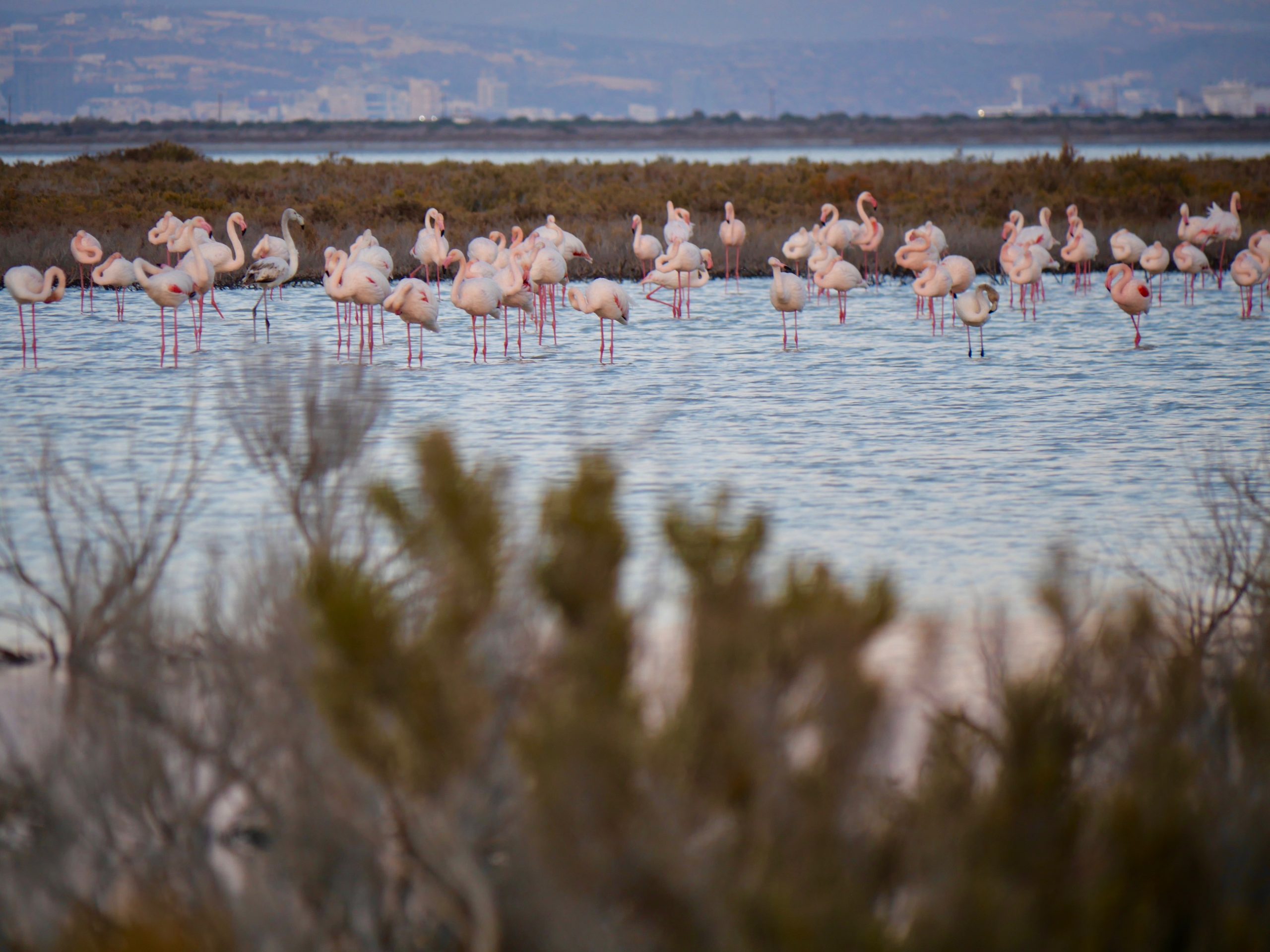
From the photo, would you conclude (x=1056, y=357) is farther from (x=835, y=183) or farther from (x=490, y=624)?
(x=835, y=183)

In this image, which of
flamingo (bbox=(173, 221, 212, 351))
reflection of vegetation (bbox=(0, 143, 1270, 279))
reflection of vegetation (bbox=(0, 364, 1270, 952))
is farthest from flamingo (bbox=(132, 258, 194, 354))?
reflection of vegetation (bbox=(0, 364, 1270, 952))

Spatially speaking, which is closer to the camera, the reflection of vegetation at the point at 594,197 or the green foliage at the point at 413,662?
the green foliage at the point at 413,662

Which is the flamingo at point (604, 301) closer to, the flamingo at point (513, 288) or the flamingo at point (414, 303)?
the flamingo at point (513, 288)

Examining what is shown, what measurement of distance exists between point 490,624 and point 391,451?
6.19 metres

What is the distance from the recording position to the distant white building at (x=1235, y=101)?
159m

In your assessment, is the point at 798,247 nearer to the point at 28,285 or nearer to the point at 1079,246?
the point at 1079,246

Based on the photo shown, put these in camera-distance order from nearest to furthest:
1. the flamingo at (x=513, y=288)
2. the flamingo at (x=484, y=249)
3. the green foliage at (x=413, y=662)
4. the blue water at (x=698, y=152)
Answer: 1. the green foliage at (x=413, y=662)
2. the flamingo at (x=513, y=288)
3. the flamingo at (x=484, y=249)
4. the blue water at (x=698, y=152)

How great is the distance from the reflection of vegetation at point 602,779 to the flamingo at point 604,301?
9.54 metres

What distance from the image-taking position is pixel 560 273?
14391 mm


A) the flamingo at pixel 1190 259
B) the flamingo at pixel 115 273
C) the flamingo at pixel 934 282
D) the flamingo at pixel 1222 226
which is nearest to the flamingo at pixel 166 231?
the flamingo at pixel 115 273

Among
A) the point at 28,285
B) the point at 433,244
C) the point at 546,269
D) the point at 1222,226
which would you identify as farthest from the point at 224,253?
the point at 1222,226

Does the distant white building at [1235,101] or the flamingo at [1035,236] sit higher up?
the distant white building at [1235,101]

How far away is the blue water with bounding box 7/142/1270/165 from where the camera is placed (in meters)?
78.2

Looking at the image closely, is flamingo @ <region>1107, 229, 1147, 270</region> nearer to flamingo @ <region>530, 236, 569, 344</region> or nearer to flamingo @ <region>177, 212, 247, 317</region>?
flamingo @ <region>530, 236, 569, 344</region>
